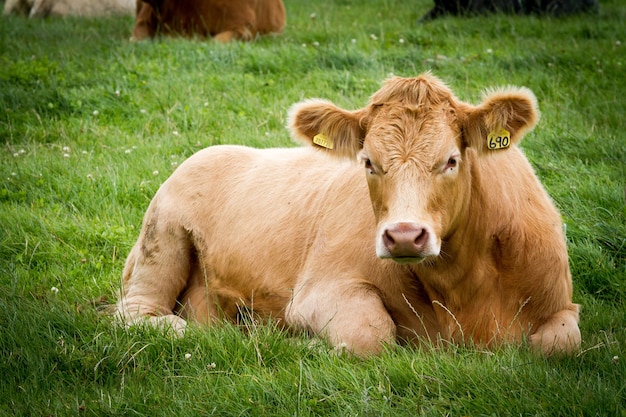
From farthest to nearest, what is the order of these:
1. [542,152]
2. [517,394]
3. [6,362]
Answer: [542,152] < [6,362] < [517,394]

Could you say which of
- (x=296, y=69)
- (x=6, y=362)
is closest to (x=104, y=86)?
(x=296, y=69)

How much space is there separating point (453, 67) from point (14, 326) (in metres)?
6.55

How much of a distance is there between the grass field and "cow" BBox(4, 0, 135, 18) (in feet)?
5.07

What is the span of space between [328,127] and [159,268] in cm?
189

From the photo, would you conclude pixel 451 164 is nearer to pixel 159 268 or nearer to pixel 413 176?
pixel 413 176

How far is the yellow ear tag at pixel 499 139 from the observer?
16.7ft

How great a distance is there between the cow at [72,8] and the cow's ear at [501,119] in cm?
1210

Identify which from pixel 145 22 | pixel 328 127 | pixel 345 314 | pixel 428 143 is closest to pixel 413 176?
pixel 428 143

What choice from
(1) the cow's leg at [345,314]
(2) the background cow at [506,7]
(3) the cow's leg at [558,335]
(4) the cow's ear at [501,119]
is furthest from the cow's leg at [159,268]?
(2) the background cow at [506,7]

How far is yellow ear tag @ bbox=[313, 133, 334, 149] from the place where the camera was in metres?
5.51

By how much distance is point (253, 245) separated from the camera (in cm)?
631

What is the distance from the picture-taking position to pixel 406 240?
448cm

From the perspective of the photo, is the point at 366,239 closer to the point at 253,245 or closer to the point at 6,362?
the point at 253,245

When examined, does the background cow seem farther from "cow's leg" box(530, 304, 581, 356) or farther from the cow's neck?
"cow's leg" box(530, 304, 581, 356)
